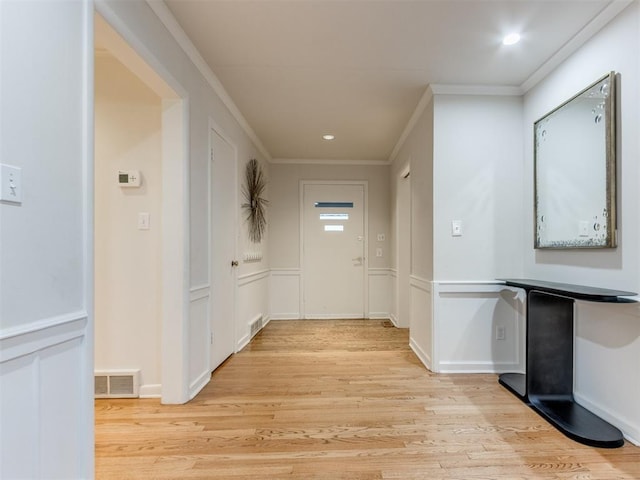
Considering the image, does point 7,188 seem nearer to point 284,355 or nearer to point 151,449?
point 151,449

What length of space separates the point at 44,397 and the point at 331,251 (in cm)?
404

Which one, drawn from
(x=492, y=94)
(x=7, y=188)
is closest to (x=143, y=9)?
(x=7, y=188)

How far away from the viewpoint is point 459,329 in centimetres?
277

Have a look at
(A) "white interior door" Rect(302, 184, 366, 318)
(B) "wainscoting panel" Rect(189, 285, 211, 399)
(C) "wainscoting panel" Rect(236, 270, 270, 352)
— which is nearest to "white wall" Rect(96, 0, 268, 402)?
(B) "wainscoting panel" Rect(189, 285, 211, 399)

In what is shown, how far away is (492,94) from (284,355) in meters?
2.97

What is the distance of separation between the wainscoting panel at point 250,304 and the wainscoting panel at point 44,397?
2.05 metres

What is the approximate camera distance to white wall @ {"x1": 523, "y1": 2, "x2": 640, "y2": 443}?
A: 69.9 inches

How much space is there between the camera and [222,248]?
2908 mm

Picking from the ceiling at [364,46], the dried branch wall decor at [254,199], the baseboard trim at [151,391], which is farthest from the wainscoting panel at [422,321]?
the baseboard trim at [151,391]

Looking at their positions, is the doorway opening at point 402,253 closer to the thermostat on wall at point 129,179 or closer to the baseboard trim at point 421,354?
the baseboard trim at point 421,354

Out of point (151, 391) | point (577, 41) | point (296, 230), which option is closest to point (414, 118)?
point (577, 41)

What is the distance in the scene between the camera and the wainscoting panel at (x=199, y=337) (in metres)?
2.31

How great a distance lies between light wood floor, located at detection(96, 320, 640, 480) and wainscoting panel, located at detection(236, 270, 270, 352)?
26.7 inches

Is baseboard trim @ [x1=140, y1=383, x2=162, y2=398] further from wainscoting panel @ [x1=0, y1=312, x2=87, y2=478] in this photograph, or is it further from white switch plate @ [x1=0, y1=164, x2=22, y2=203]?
white switch plate @ [x1=0, y1=164, x2=22, y2=203]
